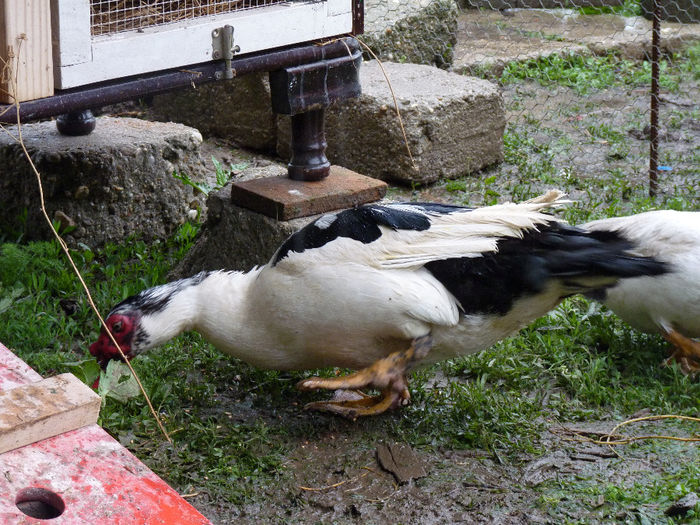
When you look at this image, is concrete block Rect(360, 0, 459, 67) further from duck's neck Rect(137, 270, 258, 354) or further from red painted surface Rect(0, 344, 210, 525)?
red painted surface Rect(0, 344, 210, 525)

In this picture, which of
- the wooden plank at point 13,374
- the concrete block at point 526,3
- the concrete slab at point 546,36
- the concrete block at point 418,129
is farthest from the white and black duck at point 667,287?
the concrete block at point 526,3

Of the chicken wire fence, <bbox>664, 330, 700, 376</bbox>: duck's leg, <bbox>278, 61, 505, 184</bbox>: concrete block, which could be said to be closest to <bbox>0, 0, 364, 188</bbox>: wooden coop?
<bbox>278, 61, 505, 184</bbox>: concrete block

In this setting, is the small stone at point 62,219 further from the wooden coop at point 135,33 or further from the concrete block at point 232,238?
the wooden coop at point 135,33

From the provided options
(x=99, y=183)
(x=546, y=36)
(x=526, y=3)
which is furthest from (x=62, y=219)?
(x=526, y=3)

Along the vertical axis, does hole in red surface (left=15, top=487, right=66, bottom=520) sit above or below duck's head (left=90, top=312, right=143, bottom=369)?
above

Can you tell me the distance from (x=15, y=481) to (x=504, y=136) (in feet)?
18.4

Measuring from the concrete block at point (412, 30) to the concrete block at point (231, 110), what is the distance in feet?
3.96

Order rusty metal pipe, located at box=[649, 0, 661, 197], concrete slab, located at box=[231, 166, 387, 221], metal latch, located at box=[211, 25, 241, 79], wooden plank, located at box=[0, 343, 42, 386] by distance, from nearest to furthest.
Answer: wooden plank, located at box=[0, 343, 42, 386] < metal latch, located at box=[211, 25, 241, 79] < concrete slab, located at box=[231, 166, 387, 221] < rusty metal pipe, located at box=[649, 0, 661, 197]

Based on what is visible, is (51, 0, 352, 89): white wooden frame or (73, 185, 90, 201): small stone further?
(73, 185, 90, 201): small stone

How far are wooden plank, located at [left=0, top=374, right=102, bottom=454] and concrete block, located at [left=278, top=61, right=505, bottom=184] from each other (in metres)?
3.87

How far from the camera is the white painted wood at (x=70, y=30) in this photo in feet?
11.4

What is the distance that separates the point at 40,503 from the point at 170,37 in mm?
2104

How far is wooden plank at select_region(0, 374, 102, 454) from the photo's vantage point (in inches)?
95.3

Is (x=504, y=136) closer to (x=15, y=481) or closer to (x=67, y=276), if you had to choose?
(x=67, y=276)
